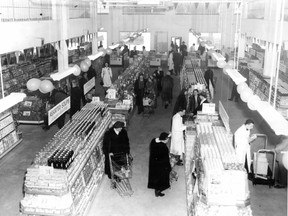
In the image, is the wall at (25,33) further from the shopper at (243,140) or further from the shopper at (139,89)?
the shopper at (243,140)

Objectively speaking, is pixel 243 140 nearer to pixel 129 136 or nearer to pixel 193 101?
pixel 193 101

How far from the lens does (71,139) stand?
7.86 meters

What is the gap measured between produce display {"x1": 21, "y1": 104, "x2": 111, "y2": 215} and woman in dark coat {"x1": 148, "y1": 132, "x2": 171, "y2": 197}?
1.31m

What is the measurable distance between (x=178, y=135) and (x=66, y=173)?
4.09 metres

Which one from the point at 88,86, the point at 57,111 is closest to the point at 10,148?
the point at 57,111

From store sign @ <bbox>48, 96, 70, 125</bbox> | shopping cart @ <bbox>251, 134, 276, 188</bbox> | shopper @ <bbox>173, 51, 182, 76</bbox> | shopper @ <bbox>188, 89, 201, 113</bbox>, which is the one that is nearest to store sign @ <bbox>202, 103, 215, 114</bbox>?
shopping cart @ <bbox>251, 134, 276, 188</bbox>

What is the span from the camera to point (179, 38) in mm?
30109

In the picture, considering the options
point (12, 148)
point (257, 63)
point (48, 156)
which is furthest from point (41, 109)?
point (257, 63)

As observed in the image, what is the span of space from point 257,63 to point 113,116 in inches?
385

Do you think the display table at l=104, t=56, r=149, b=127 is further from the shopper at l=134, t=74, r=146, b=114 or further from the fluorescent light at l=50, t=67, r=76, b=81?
the fluorescent light at l=50, t=67, r=76, b=81

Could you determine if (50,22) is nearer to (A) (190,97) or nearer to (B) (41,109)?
(B) (41,109)

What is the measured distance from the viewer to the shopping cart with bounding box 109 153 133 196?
27.8 ft

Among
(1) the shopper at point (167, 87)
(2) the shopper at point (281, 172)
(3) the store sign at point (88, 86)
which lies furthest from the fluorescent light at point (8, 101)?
(1) the shopper at point (167, 87)

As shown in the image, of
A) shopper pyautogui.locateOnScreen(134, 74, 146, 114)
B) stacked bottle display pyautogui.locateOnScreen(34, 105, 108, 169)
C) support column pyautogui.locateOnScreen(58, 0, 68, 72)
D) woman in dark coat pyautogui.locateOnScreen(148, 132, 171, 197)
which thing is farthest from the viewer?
shopper pyautogui.locateOnScreen(134, 74, 146, 114)
